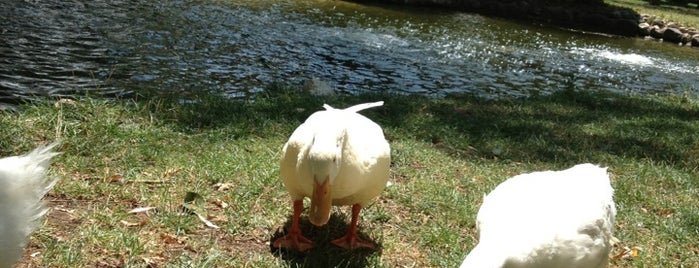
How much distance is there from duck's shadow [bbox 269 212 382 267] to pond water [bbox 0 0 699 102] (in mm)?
4188

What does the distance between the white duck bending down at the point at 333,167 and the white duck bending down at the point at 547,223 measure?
2.29ft

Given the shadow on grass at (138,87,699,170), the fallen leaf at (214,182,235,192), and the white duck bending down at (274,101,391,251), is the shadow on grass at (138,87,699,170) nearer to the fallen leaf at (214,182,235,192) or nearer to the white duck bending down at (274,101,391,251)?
the fallen leaf at (214,182,235,192)

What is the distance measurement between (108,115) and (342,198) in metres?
2.99

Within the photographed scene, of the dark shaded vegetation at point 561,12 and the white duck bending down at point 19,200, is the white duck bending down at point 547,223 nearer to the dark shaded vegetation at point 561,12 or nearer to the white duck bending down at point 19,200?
the white duck bending down at point 19,200

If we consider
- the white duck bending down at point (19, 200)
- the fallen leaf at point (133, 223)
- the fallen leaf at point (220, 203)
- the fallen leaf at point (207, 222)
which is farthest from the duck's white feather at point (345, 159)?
the white duck bending down at point (19, 200)

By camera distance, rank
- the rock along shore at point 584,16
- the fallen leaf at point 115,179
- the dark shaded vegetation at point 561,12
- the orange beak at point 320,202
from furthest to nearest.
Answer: the dark shaded vegetation at point 561,12 → the rock along shore at point 584,16 → the fallen leaf at point 115,179 → the orange beak at point 320,202

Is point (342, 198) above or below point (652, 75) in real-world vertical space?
above

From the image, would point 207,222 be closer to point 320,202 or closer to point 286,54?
point 320,202

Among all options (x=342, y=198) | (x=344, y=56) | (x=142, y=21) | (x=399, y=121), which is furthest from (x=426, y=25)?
(x=342, y=198)

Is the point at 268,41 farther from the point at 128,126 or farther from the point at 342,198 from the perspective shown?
the point at 342,198

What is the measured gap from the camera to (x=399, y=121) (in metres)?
6.94

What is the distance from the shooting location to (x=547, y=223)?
3.24m

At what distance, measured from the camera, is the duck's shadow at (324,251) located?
3.79m

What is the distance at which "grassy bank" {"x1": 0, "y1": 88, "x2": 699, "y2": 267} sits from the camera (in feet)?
12.7
